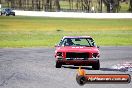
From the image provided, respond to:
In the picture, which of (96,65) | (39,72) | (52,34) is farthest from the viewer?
(52,34)

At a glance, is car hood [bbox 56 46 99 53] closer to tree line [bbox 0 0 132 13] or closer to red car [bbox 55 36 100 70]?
red car [bbox 55 36 100 70]

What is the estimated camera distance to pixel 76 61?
52.5 feet

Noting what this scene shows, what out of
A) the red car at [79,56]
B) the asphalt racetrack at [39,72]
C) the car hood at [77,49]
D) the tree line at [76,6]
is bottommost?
the tree line at [76,6]

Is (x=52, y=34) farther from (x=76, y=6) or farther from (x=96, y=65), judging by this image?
(x=76, y=6)

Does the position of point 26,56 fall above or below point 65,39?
below

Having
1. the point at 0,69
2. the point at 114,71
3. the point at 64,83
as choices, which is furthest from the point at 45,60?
the point at 64,83

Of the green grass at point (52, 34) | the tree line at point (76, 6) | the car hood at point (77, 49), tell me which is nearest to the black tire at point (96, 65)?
the car hood at point (77, 49)

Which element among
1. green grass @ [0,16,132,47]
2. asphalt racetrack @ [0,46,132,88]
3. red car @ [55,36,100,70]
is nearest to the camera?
asphalt racetrack @ [0,46,132,88]

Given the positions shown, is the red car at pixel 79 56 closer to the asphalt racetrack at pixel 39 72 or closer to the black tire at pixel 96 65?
the black tire at pixel 96 65

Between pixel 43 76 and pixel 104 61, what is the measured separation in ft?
19.7

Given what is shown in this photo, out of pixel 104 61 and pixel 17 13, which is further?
pixel 17 13

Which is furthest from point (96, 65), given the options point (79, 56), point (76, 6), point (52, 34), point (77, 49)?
point (76, 6)

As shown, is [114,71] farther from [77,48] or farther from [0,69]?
[0,69]

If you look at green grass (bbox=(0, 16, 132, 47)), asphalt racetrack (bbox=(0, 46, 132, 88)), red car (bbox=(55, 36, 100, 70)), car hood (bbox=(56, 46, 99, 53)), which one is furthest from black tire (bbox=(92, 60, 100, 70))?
green grass (bbox=(0, 16, 132, 47))
